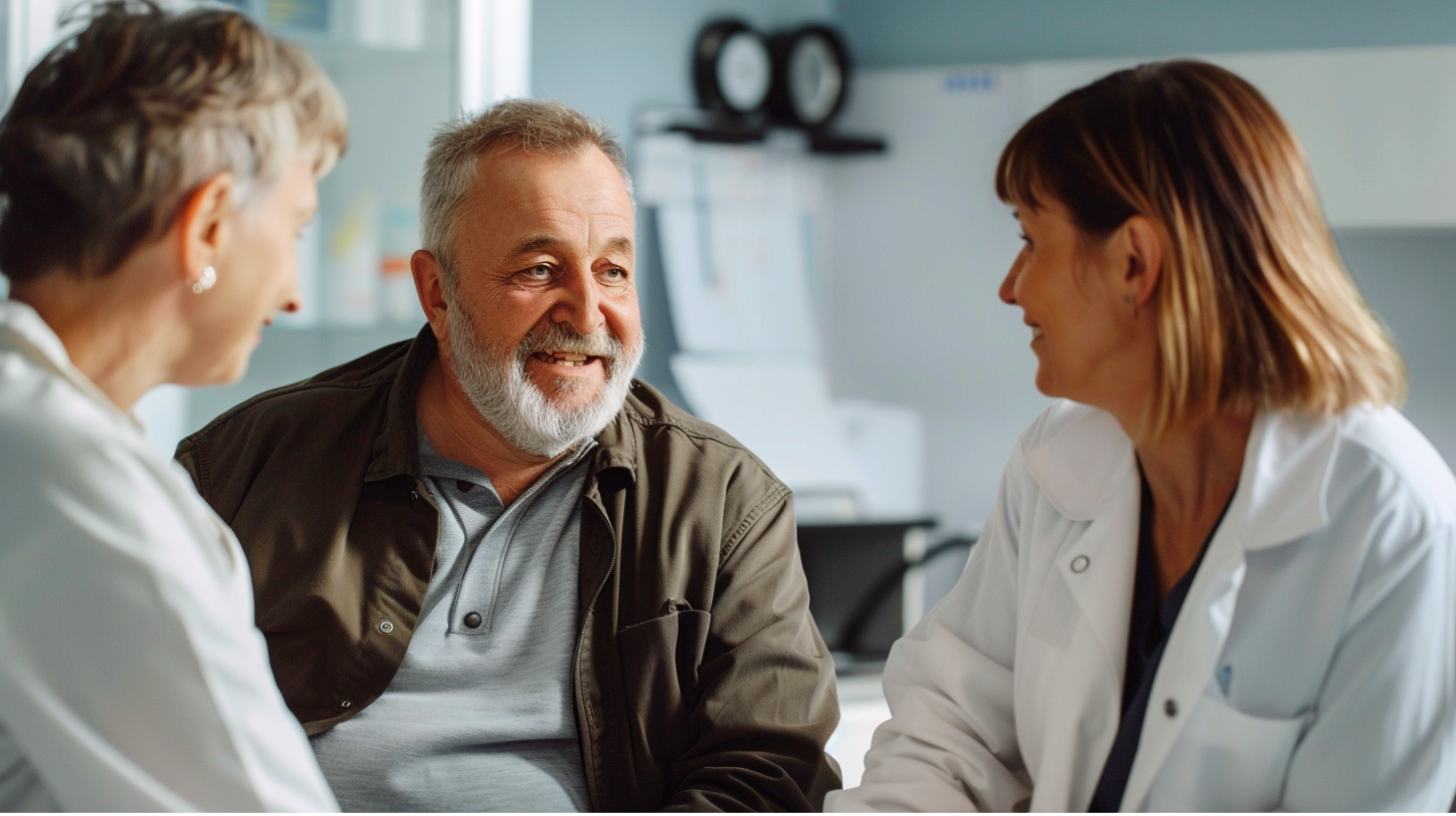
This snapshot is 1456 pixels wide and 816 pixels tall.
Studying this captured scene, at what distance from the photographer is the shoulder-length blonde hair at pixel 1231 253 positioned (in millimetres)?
1079

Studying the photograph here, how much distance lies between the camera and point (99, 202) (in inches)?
36.3

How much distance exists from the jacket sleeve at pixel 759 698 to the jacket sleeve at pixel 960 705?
Answer: 0.09m

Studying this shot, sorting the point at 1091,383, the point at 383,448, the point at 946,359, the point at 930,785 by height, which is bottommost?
the point at 946,359

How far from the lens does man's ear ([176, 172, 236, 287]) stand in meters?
0.94

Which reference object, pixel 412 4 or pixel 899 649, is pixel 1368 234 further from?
pixel 899 649

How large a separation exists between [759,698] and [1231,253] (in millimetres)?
648

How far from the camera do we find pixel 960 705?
1298mm

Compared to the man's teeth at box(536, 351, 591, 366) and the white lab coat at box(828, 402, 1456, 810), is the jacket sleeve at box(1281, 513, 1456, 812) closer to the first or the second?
the white lab coat at box(828, 402, 1456, 810)

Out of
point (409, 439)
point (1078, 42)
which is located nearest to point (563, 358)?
point (409, 439)

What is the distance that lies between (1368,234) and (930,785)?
2830mm

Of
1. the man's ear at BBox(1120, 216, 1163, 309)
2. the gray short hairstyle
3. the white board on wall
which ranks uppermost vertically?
the gray short hairstyle

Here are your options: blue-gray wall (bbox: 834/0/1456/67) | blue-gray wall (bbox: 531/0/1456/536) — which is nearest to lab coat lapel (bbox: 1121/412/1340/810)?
blue-gray wall (bbox: 531/0/1456/536)

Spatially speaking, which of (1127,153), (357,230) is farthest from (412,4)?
(1127,153)

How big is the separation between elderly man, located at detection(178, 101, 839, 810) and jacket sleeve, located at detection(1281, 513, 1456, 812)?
0.54 meters
